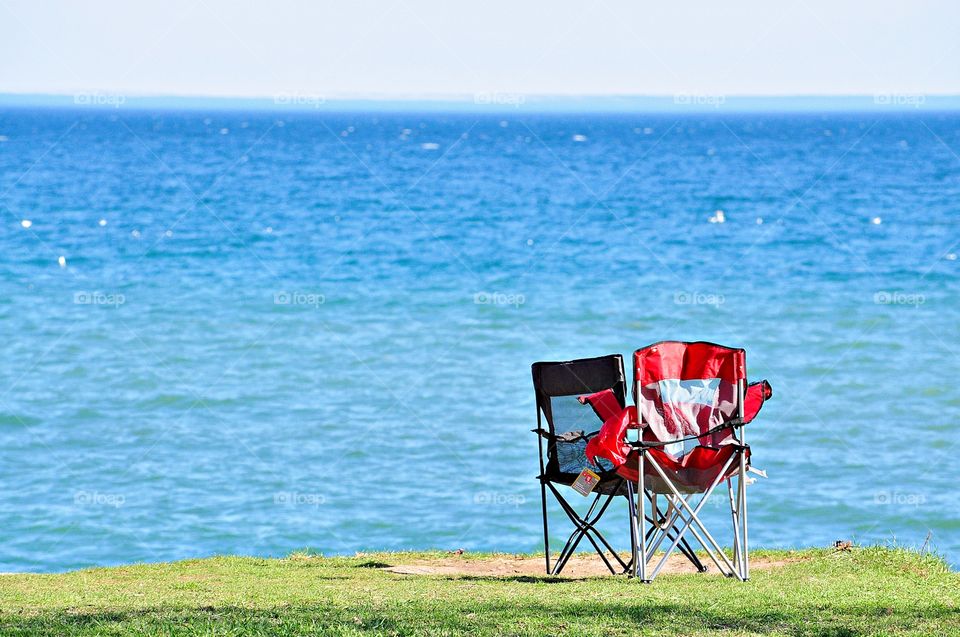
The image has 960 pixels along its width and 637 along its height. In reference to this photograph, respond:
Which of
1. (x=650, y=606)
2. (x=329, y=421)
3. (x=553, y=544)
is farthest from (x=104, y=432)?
(x=650, y=606)

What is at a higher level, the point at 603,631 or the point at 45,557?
the point at 603,631

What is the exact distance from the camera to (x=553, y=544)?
13469 millimetres

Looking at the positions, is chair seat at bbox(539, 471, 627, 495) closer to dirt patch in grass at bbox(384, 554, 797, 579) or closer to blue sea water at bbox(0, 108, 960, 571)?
dirt patch in grass at bbox(384, 554, 797, 579)

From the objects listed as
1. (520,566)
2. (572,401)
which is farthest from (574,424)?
(520,566)

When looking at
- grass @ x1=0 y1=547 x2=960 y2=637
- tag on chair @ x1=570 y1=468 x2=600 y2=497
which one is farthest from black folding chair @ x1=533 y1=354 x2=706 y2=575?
grass @ x1=0 y1=547 x2=960 y2=637

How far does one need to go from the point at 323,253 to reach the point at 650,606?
34506 millimetres

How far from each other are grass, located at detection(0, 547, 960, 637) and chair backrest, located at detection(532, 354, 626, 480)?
2.88 feet

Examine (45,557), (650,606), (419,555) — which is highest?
(650,606)

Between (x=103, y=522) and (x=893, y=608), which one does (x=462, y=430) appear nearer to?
(x=103, y=522)

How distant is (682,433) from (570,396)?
91 centimetres

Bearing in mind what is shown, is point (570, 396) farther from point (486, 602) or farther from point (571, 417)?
point (486, 602)

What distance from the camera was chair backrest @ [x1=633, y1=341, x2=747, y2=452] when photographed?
764cm

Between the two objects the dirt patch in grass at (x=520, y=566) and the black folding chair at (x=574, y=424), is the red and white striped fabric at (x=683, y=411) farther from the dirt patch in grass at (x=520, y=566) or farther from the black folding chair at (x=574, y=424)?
the dirt patch in grass at (x=520, y=566)

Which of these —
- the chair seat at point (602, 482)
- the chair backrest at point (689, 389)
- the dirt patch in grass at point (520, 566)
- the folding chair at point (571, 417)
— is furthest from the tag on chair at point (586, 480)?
the dirt patch in grass at point (520, 566)
